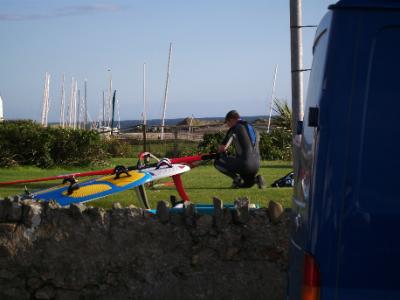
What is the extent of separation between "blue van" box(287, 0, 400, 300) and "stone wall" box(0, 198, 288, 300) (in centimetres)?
357

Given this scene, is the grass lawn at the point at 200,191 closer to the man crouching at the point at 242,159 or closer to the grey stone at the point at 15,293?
the man crouching at the point at 242,159

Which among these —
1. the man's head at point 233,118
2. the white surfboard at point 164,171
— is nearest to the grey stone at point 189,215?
the white surfboard at point 164,171

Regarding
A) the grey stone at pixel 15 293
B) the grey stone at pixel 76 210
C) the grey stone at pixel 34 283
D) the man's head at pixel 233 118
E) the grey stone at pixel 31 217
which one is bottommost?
the grey stone at pixel 15 293

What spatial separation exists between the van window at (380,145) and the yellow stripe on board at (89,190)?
602 centimetres

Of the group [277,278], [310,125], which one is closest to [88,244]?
[277,278]

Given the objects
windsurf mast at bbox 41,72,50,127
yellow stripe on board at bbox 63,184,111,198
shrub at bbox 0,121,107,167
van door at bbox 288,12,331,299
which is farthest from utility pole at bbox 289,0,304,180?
windsurf mast at bbox 41,72,50,127

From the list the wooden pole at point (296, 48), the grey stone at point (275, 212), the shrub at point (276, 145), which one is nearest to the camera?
the grey stone at point (275, 212)

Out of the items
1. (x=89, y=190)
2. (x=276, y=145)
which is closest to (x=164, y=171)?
(x=89, y=190)

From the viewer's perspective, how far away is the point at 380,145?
11.7 ft

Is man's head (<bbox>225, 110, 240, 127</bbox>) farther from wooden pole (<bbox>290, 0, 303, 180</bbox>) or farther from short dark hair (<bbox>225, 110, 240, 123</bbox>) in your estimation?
wooden pole (<bbox>290, 0, 303, 180</bbox>)

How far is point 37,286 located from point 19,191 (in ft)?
18.8

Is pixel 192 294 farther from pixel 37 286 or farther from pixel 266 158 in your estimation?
pixel 266 158

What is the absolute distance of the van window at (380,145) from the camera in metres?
3.57

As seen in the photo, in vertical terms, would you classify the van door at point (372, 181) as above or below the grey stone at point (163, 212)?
above
